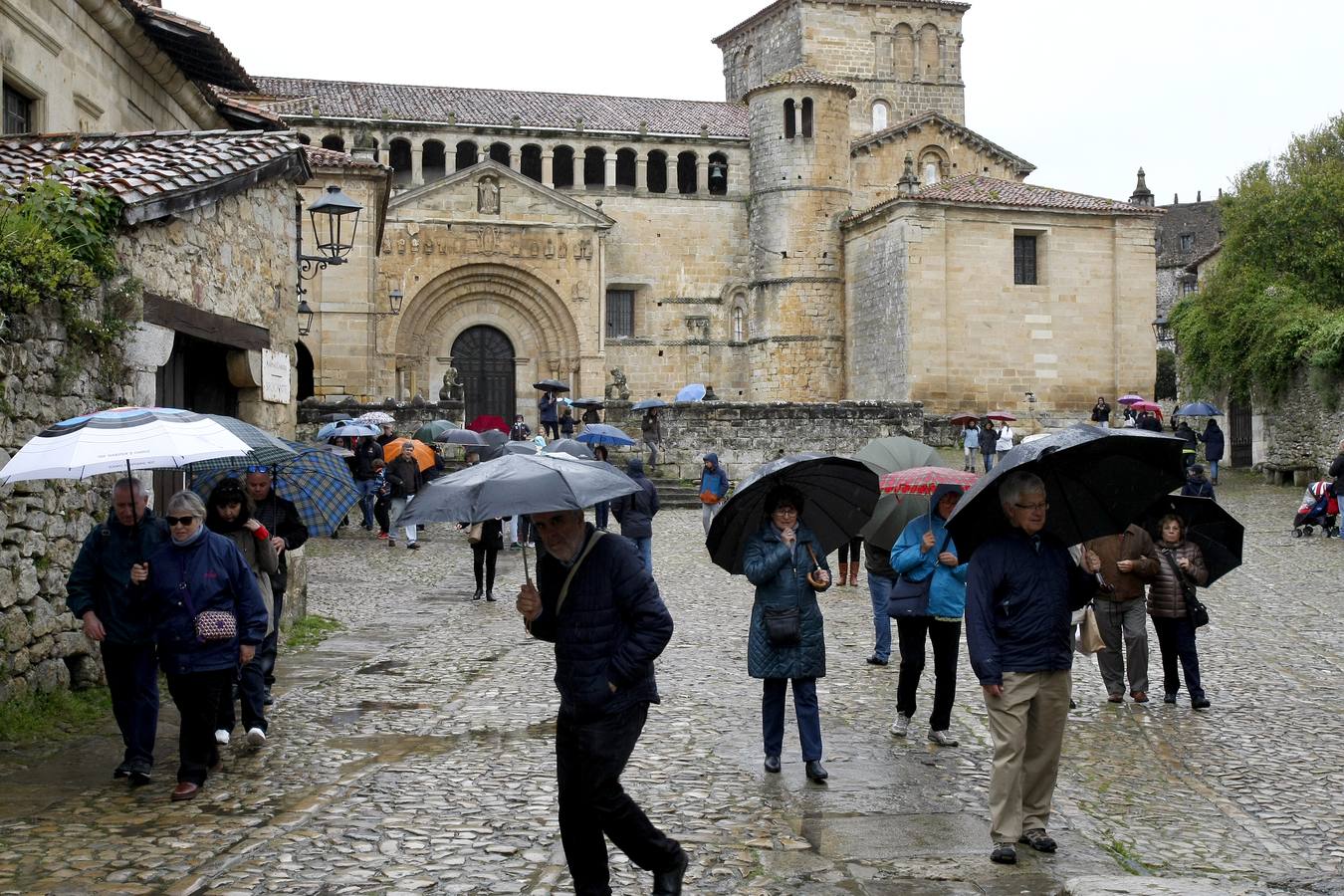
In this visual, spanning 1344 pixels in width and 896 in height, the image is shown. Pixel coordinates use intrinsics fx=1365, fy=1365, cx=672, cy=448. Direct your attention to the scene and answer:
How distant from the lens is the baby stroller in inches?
831

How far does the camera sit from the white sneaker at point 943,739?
8.06m

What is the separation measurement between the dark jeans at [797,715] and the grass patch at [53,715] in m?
4.15

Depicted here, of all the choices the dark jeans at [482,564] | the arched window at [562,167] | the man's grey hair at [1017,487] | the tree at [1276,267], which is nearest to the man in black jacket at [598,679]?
the man's grey hair at [1017,487]

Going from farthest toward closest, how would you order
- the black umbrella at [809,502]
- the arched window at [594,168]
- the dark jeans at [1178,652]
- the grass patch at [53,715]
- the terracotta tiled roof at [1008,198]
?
1. the arched window at [594,168]
2. the terracotta tiled roof at [1008,198]
3. the dark jeans at [1178,652]
4. the grass patch at [53,715]
5. the black umbrella at [809,502]

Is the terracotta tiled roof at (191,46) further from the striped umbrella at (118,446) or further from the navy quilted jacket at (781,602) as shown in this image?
the navy quilted jacket at (781,602)

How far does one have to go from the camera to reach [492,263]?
41.5 metres

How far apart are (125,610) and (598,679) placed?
3.24 metres

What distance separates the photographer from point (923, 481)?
8.88m

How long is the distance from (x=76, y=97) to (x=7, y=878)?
11.4m

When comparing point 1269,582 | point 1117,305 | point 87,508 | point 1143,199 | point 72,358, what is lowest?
point 1269,582

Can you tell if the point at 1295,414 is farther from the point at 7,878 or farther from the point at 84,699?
the point at 7,878

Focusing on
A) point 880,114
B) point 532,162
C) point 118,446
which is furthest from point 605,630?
point 880,114

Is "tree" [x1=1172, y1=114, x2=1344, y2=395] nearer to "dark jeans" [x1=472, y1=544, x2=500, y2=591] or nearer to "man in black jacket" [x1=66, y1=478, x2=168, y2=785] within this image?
"dark jeans" [x1=472, y1=544, x2=500, y2=591]

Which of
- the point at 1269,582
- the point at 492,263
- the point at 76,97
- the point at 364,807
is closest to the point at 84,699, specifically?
the point at 364,807
